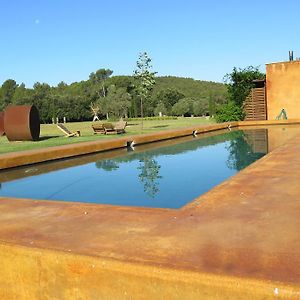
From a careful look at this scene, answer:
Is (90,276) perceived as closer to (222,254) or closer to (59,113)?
(222,254)

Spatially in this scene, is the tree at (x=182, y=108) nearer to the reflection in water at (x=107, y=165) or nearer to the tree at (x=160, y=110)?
the tree at (x=160, y=110)

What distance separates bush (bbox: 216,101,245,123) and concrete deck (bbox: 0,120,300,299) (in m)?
20.9

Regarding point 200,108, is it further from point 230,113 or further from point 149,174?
point 149,174

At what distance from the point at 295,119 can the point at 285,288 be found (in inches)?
847

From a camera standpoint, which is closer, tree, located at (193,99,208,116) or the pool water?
the pool water

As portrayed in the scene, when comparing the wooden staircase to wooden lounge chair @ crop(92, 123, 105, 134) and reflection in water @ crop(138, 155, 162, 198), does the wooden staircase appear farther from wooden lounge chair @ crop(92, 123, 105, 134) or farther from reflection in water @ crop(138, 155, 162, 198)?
reflection in water @ crop(138, 155, 162, 198)

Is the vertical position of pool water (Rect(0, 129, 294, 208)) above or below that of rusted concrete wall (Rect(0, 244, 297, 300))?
below

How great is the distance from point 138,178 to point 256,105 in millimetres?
18944

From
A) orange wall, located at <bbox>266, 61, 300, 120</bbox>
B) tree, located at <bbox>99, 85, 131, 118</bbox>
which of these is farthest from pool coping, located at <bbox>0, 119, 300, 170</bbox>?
tree, located at <bbox>99, 85, 131, 118</bbox>

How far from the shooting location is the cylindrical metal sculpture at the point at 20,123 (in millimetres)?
15727

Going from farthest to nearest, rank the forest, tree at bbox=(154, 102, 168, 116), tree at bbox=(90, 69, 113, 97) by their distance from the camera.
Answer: tree at bbox=(90, 69, 113, 97) < tree at bbox=(154, 102, 168, 116) < the forest

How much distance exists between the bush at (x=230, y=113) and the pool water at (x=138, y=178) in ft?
41.9

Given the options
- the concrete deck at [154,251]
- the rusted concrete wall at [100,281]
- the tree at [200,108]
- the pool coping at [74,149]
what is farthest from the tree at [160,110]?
the rusted concrete wall at [100,281]

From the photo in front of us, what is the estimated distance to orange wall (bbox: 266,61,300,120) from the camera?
23453 mm
